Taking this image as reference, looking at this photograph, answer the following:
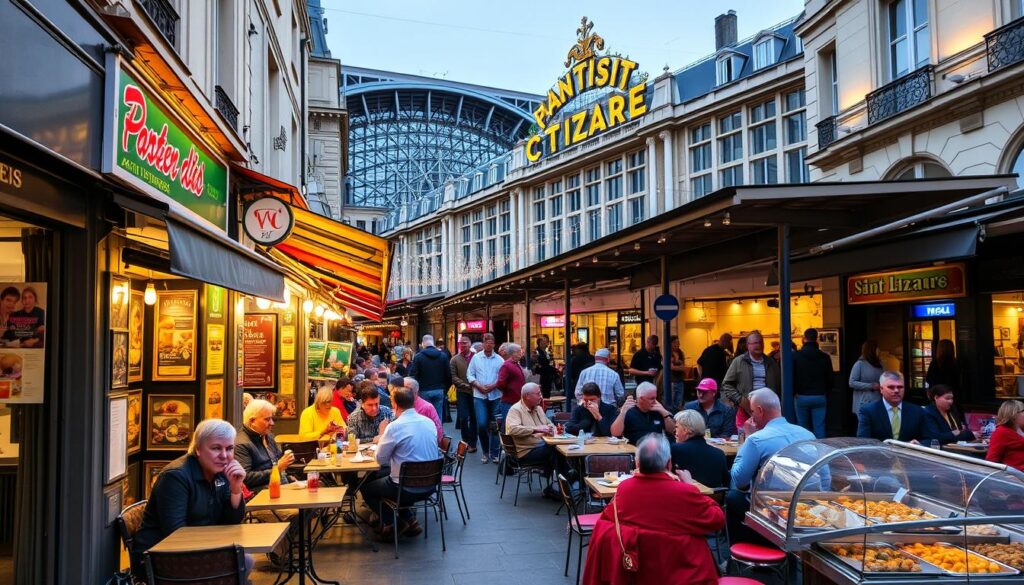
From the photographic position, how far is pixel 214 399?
7.99 metres

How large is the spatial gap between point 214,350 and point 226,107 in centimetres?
294

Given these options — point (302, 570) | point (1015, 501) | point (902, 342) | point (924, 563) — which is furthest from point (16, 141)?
point (902, 342)

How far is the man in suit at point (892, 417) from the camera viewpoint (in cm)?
702

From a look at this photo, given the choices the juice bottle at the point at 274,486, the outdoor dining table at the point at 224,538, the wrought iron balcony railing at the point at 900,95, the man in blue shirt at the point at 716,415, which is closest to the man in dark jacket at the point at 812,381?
the man in blue shirt at the point at 716,415

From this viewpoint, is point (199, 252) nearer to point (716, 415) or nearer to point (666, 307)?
point (716, 415)

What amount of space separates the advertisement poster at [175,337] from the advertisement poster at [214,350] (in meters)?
0.18

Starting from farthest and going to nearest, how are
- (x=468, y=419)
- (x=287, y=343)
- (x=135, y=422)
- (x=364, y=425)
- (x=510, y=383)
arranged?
(x=468, y=419) → (x=287, y=343) → (x=510, y=383) → (x=364, y=425) → (x=135, y=422)

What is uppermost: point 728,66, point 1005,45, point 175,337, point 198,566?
point 728,66

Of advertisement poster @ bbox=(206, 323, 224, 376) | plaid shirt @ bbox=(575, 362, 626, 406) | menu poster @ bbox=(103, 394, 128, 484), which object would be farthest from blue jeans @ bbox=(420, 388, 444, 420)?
menu poster @ bbox=(103, 394, 128, 484)

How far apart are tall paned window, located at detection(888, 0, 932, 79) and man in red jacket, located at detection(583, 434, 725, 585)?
36.7ft

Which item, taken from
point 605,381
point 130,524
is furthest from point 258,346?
point 130,524

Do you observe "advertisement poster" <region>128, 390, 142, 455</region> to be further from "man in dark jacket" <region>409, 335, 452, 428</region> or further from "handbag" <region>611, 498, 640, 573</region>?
"man in dark jacket" <region>409, 335, 452, 428</region>

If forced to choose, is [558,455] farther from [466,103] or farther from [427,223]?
[466,103]

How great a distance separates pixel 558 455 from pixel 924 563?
16.9ft
